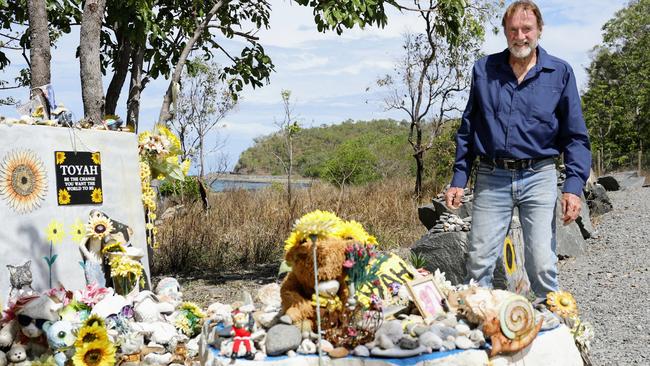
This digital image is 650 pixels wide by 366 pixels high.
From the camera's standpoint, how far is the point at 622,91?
1291 inches

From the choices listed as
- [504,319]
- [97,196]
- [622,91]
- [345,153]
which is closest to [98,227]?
[97,196]

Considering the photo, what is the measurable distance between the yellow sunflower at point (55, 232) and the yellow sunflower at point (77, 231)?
0.07 m

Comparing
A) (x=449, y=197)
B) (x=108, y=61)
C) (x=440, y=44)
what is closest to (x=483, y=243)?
(x=449, y=197)

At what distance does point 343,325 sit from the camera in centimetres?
→ 274

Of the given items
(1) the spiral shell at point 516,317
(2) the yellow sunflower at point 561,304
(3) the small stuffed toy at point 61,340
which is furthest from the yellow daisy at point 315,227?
(3) the small stuffed toy at point 61,340

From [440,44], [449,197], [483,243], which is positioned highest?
[440,44]

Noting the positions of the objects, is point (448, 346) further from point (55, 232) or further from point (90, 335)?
point (55, 232)

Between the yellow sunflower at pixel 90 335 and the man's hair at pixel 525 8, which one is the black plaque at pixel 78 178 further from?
the man's hair at pixel 525 8

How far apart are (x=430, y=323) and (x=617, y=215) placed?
9.59m

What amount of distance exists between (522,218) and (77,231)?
271 centimetres

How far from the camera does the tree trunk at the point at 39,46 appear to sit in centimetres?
587

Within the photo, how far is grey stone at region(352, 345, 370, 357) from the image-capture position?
8.66 feet

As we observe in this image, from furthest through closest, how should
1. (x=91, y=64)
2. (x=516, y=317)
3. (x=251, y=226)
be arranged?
(x=251, y=226) → (x=91, y=64) → (x=516, y=317)

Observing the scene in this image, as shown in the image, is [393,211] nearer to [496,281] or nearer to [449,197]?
[496,281]
